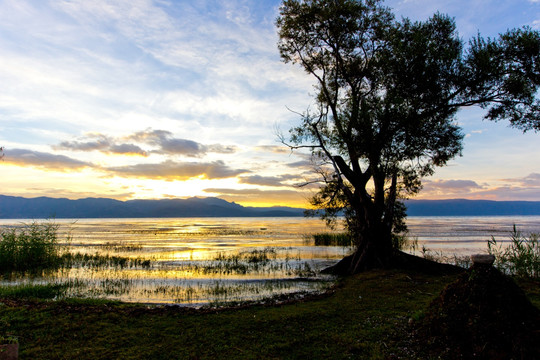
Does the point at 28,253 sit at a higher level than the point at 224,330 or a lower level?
lower

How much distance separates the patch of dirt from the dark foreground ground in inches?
24.8

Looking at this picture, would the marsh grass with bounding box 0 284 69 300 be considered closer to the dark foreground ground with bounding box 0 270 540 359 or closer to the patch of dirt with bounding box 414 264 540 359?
the dark foreground ground with bounding box 0 270 540 359

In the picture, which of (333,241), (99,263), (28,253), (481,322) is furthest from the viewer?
(333,241)

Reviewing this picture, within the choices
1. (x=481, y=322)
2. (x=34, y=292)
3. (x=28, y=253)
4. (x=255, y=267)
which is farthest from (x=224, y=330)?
(x=28, y=253)

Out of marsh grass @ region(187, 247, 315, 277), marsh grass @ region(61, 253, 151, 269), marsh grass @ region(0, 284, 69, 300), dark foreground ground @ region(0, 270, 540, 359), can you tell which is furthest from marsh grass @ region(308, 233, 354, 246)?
marsh grass @ region(0, 284, 69, 300)

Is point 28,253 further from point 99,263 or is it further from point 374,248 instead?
point 374,248

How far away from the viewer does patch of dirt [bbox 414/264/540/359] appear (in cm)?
726

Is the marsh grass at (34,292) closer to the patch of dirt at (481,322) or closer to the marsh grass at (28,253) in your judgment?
the marsh grass at (28,253)

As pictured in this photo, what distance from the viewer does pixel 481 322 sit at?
25.8ft

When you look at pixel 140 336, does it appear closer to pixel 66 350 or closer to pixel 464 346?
pixel 66 350

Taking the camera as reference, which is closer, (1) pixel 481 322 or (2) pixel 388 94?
(1) pixel 481 322

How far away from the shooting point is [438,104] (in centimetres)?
2120

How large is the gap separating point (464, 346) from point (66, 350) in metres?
10.6

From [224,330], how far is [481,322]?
7.47 m
